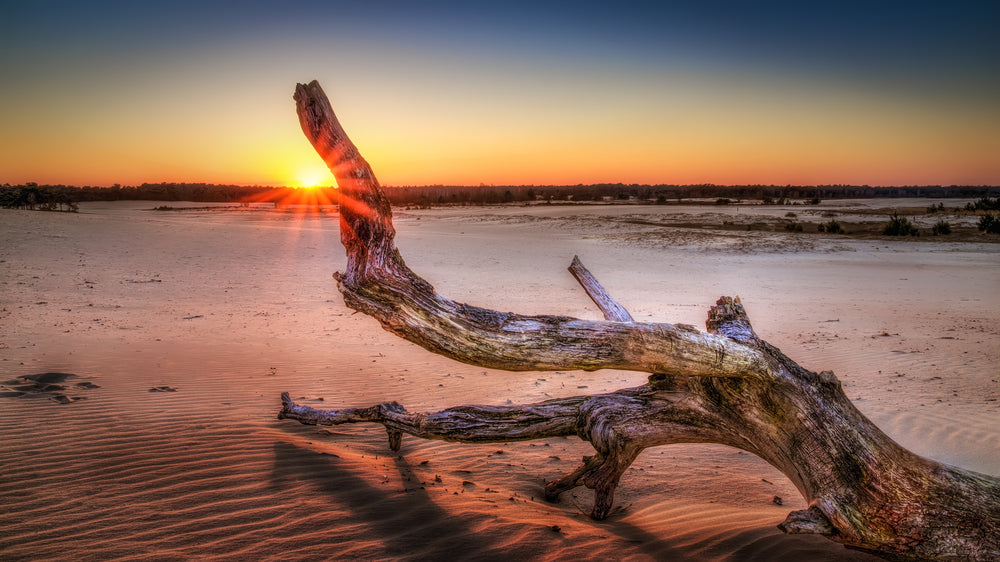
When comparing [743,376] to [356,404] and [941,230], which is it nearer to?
[356,404]

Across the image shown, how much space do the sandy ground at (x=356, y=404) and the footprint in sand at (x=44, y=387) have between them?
0.19 feet

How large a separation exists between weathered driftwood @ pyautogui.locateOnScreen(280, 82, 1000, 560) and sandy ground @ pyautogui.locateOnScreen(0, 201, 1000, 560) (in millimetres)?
676

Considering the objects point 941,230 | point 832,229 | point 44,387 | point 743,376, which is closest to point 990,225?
point 941,230

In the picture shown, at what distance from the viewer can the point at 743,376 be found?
298cm

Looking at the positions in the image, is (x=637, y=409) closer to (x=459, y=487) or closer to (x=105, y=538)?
(x=459, y=487)

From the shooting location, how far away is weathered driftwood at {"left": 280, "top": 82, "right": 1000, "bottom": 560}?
8.89 ft

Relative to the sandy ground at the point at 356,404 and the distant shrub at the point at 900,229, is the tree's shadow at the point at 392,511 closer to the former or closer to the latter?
the sandy ground at the point at 356,404

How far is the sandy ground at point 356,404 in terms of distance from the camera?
3.37 m

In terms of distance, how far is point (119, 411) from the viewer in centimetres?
538

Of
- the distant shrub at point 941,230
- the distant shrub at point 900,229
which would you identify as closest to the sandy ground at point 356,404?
the distant shrub at point 900,229

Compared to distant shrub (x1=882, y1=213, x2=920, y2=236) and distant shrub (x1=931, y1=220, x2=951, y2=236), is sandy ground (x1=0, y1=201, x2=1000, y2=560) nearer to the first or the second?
distant shrub (x1=882, y1=213, x2=920, y2=236)

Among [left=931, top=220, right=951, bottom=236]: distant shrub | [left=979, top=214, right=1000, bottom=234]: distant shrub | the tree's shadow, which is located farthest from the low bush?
the tree's shadow

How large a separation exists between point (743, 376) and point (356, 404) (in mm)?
4564

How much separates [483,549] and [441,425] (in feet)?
2.69
